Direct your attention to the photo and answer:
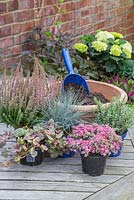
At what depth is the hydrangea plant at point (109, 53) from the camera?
4.68 metres

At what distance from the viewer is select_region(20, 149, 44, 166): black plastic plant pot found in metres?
2.32

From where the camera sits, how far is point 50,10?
488 centimetres

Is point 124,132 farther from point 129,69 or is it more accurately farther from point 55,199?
point 129,69

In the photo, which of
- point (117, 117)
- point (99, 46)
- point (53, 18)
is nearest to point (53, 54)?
point (99, 46)

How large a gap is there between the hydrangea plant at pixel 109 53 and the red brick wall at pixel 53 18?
0.47 metres

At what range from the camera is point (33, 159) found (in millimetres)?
2322

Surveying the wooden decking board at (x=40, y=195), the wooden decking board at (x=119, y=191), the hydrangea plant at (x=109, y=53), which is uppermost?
the wooden decking board at (x=40, y=195)

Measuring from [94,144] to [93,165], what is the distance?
11cm

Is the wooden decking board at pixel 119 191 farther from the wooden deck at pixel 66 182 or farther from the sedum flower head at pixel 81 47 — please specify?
the sedum flower head at pixel 81 47

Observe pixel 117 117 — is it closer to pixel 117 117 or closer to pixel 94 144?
pixel 117 117

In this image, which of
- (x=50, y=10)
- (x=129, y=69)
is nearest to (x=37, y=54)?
(x=50, y=10)

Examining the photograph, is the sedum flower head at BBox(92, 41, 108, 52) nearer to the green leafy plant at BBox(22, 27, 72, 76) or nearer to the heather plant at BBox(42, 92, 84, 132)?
the green leafy plant at BBox(22, 27, 72, 76)

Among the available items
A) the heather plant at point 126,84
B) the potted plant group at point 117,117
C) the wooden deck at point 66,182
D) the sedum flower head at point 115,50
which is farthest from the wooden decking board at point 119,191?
the sedum flower head at point 115,50

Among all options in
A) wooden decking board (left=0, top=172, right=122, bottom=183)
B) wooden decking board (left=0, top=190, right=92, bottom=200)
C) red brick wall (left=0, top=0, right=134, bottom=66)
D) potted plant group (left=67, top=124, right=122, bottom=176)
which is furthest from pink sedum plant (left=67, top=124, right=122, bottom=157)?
red brick wall (left=0, top=0, right=134, bottom=66)
